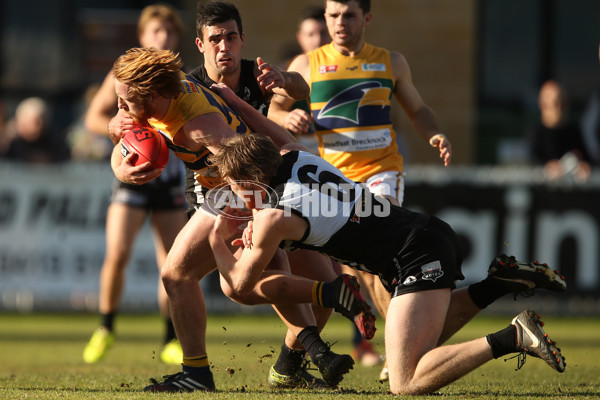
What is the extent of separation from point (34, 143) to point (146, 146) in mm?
8032

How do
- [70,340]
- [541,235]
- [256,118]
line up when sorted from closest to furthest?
[256,118], [70,340], [541,235]

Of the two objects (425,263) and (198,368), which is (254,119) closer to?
(425,263)

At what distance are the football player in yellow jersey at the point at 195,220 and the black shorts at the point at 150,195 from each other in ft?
7.97

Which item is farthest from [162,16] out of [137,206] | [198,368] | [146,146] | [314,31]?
[198,368]

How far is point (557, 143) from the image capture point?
12.5 m

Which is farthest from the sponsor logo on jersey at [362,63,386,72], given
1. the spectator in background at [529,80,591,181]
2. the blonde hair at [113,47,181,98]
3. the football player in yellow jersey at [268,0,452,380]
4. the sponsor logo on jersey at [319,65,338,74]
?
the spectator in background at [529,80,591,181]

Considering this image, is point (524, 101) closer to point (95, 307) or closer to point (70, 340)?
point (95, 307)

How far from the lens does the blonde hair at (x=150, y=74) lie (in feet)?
18.5

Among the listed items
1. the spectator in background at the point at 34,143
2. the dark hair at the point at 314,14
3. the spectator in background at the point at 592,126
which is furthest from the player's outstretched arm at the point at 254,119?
the spectator in background at the point at 34,143

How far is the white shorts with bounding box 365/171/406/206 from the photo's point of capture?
7.09 meters

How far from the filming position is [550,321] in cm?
1230

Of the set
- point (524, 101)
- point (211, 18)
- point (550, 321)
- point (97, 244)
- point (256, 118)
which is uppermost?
point (211, 18)

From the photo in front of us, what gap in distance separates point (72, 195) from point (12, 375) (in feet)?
18.9

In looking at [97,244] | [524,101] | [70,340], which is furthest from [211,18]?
[524,101]
